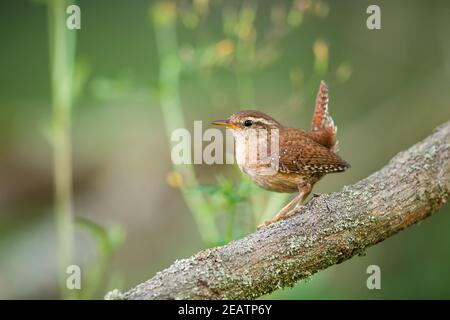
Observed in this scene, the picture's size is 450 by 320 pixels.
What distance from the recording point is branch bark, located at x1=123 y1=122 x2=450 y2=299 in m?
2.86

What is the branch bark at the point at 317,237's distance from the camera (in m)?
2.86

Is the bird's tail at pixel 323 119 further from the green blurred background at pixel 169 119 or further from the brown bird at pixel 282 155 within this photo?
the green blurred background at pixel 169 119

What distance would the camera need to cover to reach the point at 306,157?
3840 millimetres

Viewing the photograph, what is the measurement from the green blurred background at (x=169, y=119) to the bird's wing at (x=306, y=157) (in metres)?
1.38

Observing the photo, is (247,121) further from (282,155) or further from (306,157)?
(306,157)

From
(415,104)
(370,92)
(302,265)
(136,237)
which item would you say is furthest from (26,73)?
(302,265)

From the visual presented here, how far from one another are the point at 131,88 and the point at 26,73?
188 inches

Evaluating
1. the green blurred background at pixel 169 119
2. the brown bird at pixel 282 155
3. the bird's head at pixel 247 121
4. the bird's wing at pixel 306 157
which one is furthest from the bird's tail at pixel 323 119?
the green blurred background at pixel 169 119

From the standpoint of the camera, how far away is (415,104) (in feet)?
22.2

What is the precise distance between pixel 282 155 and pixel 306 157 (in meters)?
0.15

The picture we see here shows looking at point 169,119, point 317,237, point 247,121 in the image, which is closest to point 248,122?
point 247,121

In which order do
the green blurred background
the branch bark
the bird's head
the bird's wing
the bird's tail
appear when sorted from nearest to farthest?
the branch bark, the bird's wing, the bird's head, the bird's tail, the green blurred background

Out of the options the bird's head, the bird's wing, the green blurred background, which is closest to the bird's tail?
the bird's wing

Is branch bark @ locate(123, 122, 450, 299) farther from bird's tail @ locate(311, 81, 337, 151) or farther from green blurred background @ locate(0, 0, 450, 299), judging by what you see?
green blurred background @ locate(0, 0, 450, 299)
